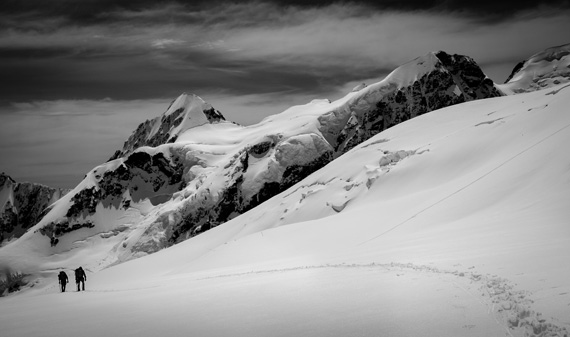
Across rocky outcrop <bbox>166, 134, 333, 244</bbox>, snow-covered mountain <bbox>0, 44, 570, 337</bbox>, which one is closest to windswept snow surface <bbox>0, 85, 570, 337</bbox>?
snow-covered mountain <bbox>0, 44, 570, 337</bbox>

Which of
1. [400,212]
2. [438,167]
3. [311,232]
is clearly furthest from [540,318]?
[438,167]

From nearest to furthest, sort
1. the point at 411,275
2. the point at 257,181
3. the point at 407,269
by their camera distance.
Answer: the point at 411,275, the point at 407,269, the point at 257,181

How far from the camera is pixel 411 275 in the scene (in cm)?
1476

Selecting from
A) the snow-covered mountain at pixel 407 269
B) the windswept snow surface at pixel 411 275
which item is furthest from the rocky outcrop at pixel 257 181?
the windswept snow surface at pixel 411 275

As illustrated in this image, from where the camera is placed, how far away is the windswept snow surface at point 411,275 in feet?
32.4

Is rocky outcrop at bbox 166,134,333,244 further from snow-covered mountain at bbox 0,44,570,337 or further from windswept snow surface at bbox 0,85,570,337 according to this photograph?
windswept snow surface at bbox 0,85,570,337

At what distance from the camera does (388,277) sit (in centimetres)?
1498

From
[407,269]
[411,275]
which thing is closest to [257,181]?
[407,269]

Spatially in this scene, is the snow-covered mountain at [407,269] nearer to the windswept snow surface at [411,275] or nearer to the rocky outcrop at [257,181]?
the windswept snow surface at [411,275]

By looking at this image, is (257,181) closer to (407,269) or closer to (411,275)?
(407,269)

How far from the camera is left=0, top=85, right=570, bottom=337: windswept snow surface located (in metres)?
9.88

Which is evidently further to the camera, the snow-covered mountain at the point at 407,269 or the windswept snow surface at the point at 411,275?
the snow-covered mountain at the point at 407,269

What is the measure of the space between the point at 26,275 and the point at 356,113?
15632 centimetres

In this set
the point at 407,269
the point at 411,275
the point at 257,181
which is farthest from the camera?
the point at 257,181
